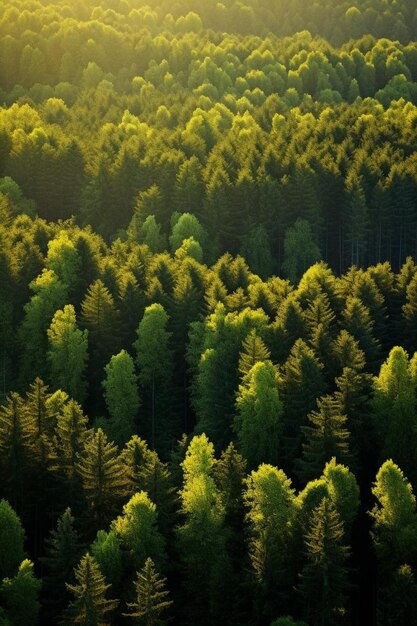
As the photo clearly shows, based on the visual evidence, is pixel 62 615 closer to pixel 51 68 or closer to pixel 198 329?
pixel 198 329

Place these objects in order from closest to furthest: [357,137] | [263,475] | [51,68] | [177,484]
→ 1. [263,475]
2. [177,484]
3. [357,137]
4. [51,68]

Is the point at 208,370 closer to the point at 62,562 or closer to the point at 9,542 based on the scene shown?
the point at 62,562

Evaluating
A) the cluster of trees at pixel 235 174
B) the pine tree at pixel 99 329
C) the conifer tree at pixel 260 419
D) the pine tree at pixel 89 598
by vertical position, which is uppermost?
the cluster of trees at pixel 235 174

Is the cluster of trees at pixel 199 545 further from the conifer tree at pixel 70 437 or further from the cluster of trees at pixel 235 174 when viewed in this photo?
the cluster of trees at pixel 235 174

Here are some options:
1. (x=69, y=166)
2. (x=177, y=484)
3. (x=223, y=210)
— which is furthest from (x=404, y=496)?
(x=69, y=166)

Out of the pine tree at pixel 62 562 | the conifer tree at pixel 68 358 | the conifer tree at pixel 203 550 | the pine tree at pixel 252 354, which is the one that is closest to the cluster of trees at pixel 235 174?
the conifer tree at pixel 68 358

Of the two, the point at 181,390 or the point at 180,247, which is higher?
the point at 180,247
